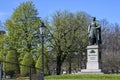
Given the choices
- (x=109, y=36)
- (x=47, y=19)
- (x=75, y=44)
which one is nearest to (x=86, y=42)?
(x=75, y=44)

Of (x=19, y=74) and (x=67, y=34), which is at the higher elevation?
(x=67, y=34)

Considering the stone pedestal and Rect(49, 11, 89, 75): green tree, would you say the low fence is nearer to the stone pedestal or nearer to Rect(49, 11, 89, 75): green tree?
the stone pedestal

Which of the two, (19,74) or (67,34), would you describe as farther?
(67,34)

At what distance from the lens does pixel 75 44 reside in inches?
2562

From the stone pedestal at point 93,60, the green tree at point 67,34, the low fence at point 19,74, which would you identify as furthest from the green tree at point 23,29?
the stone pedestal at point 93,60

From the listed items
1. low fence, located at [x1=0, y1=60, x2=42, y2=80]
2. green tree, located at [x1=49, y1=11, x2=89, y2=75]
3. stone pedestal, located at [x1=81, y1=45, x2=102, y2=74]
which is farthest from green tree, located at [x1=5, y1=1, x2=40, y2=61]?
stone pedestal, located at [x1=81, y1=45, x2=102, y2=74]

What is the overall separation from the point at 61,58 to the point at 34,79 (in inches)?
1862

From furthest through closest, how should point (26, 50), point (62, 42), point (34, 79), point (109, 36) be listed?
point (109, 36) < point (62, 42) < point (26, 50) < point (34, 79)

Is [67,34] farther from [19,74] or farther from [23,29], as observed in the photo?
[19,74]

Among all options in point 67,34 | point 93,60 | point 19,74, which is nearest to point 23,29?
point 67,34

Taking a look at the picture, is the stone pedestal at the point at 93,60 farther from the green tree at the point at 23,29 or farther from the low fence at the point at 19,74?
the green tree at the point at 23,29

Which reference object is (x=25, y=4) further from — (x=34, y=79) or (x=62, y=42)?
(x=34, y=79)

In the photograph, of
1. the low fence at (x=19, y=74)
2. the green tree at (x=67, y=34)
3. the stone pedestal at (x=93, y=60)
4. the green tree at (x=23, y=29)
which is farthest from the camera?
the green tree at (x=67, y=34)

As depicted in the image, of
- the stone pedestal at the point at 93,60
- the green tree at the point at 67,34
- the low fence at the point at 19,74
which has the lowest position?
the low fence at the point at 19,74
